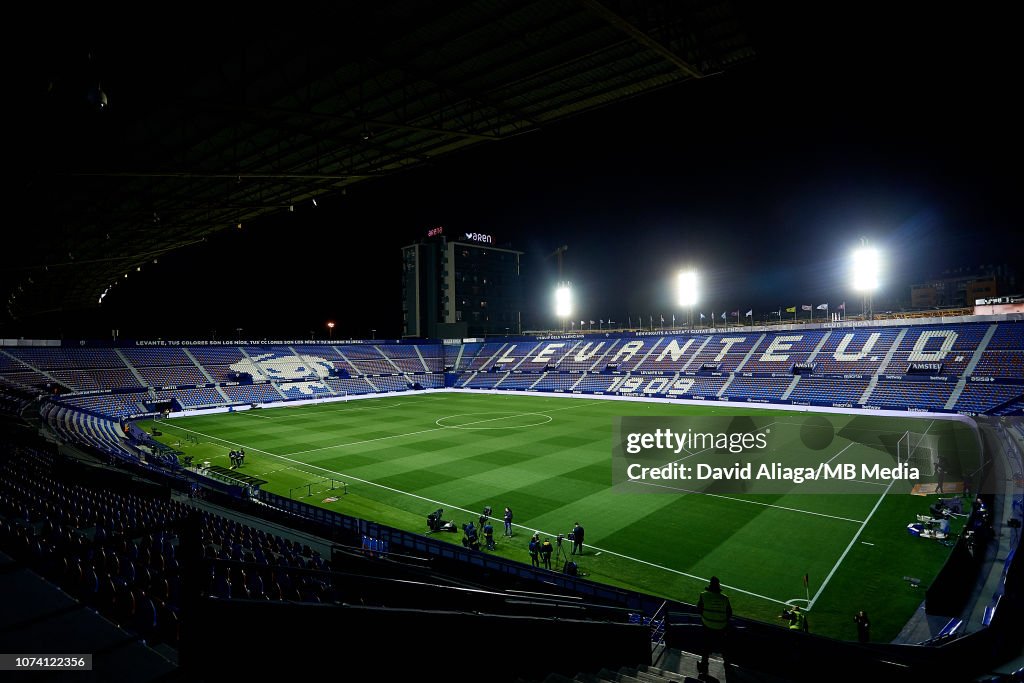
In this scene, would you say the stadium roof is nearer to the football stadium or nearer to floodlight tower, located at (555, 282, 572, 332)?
the football stadium

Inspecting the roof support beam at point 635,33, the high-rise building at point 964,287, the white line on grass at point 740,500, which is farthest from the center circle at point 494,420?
the high-rise building at point 964,287

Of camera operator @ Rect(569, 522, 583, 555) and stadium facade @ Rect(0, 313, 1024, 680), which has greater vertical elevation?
stadium facade @ Rect(0, 313, 1024, 680)

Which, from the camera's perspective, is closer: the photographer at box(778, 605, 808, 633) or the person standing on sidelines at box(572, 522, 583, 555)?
the photographer at box(778, 605, 808, 633)

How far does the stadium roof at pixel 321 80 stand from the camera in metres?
12.4

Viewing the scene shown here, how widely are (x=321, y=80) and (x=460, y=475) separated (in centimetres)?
1873

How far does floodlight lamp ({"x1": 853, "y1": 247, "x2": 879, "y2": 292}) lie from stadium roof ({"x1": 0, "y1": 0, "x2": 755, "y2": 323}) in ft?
147

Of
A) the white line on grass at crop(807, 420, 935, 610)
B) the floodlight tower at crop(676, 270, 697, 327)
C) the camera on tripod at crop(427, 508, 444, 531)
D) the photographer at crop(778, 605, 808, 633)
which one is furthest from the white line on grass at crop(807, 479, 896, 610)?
the floodlight tower at crop(676, 270, 697, 327)

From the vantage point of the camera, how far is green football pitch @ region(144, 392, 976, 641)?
14.9 meters

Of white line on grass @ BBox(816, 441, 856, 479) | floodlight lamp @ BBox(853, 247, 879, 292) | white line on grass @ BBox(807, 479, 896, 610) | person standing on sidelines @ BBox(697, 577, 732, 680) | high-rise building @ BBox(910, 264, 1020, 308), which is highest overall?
high-rise building @ BBox(910, 264, 1020, 308)

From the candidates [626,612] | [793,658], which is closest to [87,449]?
[626,612]

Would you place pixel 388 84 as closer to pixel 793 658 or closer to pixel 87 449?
pixel 793 658

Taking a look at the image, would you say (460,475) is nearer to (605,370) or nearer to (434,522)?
(434,522)

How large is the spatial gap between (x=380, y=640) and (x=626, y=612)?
23.8 feet

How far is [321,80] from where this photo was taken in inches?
629
